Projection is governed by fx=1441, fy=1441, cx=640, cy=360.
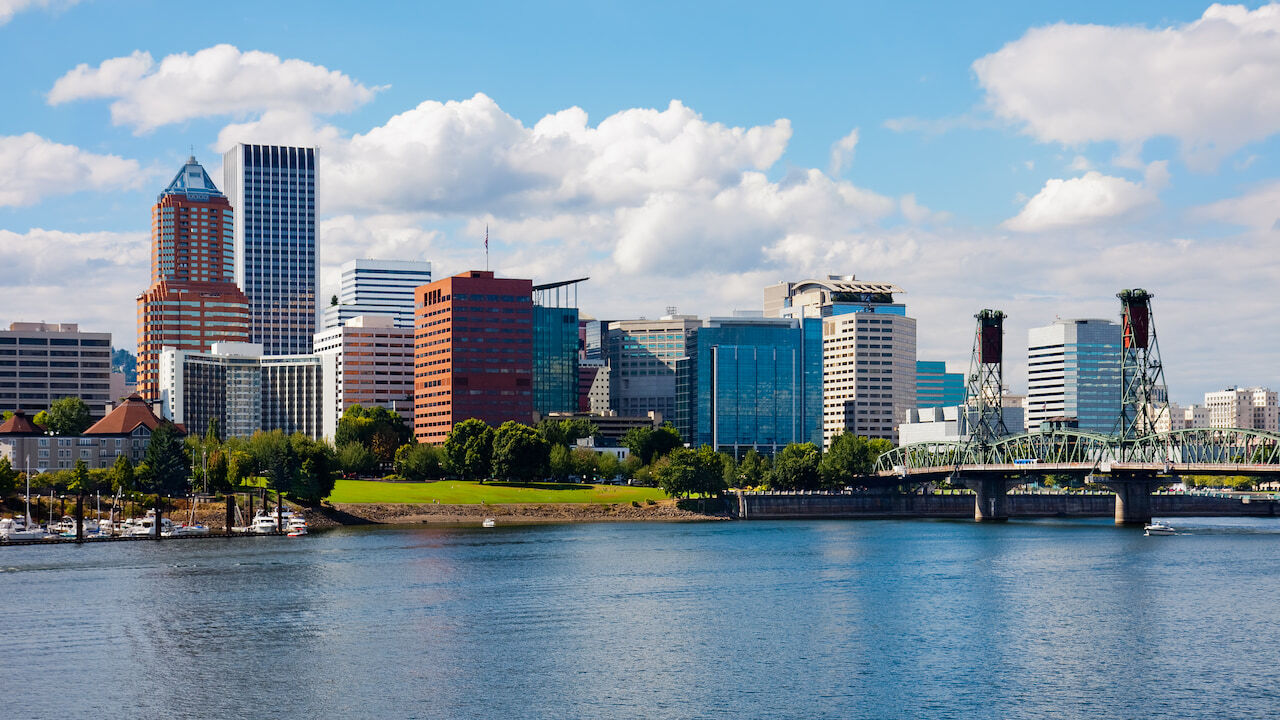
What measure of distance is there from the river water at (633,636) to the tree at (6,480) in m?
35.9

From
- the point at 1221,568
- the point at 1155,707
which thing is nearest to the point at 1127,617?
the point at 1155,707

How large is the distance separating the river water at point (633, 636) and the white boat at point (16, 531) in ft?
63.6

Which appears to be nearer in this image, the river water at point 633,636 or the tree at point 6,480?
the river water at point 633,636

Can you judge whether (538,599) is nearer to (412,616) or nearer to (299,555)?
(412,616)

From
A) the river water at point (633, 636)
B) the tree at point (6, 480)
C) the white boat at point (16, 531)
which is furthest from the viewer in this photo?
the tree at point (6, 480)

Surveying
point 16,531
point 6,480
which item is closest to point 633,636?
point 16,531

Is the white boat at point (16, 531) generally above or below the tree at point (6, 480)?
below

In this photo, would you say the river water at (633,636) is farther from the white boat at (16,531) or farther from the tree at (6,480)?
the tree at (6,480)

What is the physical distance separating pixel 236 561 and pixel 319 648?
6165cm

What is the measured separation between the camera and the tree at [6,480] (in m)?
191

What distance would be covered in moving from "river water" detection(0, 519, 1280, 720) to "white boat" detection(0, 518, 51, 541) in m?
19.4

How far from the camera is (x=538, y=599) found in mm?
119688

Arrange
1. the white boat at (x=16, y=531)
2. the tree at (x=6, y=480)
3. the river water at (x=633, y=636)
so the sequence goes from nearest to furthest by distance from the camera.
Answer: the river water at (x=633, y=636), the white boat at (x=16, y=531), the tree at (x=6, y=480)

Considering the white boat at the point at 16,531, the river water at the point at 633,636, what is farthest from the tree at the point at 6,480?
the river water at the point at 633,636
